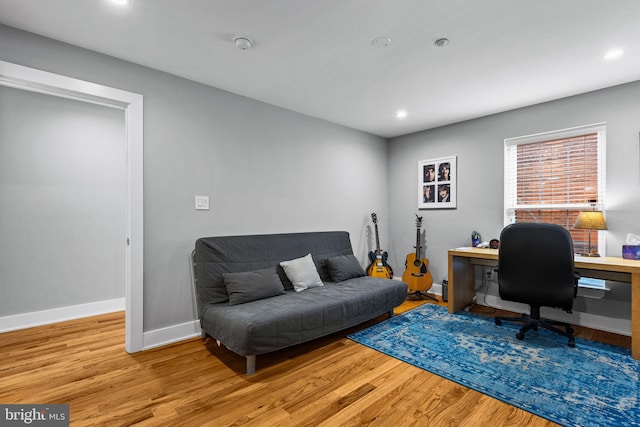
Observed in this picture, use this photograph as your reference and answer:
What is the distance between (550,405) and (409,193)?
3221 millimetres

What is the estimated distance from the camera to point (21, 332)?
3043mm

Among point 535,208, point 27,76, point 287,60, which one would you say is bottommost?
point 535,208

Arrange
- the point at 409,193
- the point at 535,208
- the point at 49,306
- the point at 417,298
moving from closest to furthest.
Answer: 1. the point at 49,306
2. the point at 535,208
3. the point at 417,298
4. the point at 409,193

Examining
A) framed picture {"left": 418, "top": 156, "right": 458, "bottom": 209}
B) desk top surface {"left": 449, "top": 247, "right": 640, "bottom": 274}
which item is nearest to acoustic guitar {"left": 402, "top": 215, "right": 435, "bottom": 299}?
framed picture {"left": 418, "top": 156, "right": 458, "bottom": 209}

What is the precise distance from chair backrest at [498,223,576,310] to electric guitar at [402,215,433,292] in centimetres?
139

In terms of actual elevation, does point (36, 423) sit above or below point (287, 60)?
below

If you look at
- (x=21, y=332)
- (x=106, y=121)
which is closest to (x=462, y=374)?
(x=21, y=332)

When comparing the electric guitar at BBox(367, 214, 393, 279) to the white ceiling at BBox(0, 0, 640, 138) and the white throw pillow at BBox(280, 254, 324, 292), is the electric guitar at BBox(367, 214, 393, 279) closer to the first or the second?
the white throw pillow at BBox(280, 254, 324, 292)

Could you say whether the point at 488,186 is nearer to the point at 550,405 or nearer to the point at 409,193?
the point at 409,193

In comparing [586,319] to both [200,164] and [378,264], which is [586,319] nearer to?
[378,264]

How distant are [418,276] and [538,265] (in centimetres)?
170

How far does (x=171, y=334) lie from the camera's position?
276 cm

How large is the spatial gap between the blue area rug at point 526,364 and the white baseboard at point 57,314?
299 cm

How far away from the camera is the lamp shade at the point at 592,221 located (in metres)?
2.82
